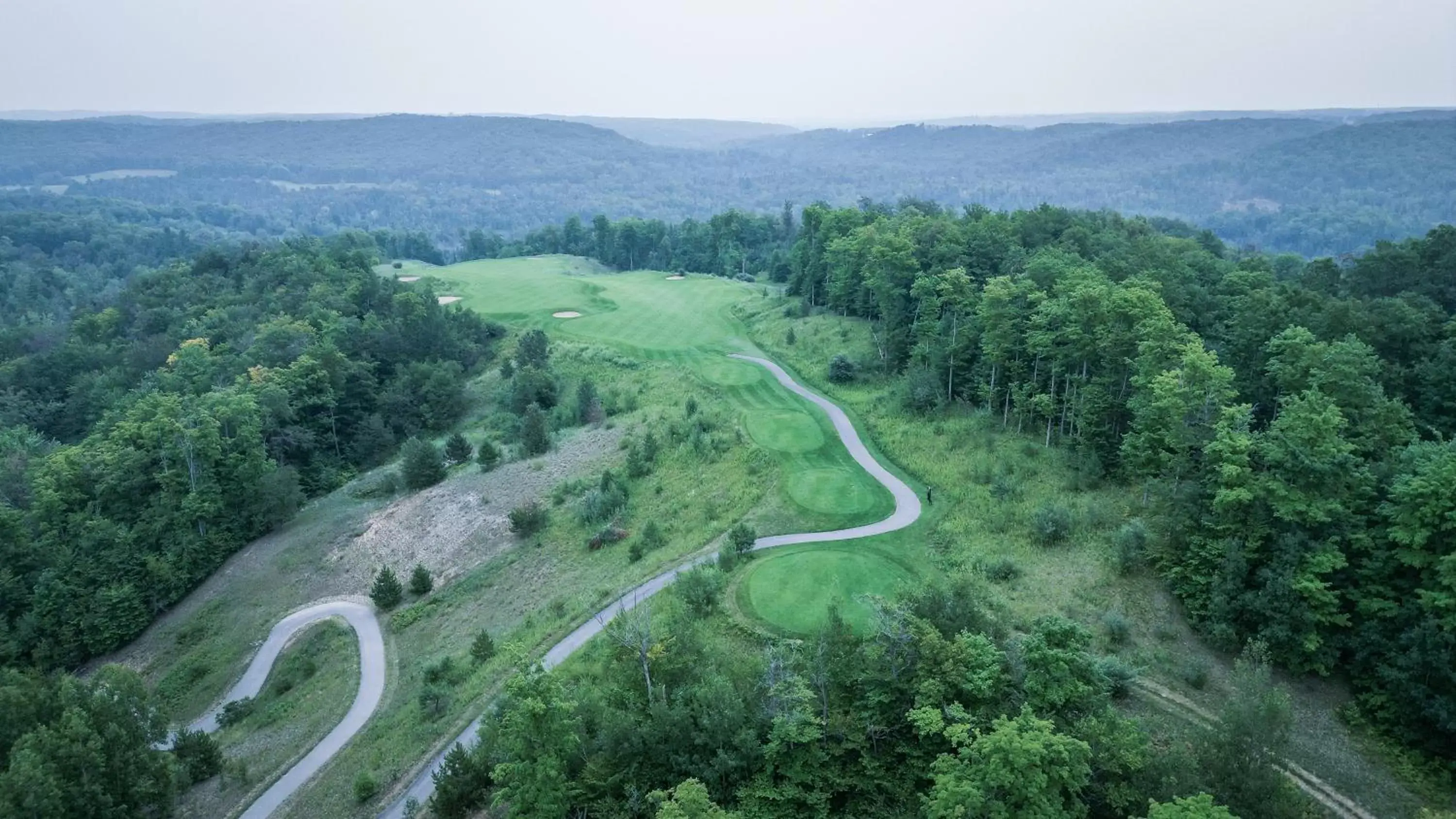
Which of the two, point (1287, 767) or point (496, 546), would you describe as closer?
point (1287, 767)

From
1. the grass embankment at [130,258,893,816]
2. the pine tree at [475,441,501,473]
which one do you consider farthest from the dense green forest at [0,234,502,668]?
Result: the pine tree at [475,441,501,473]

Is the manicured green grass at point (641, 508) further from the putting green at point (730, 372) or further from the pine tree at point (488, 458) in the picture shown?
the pine tree at point (488, 458)

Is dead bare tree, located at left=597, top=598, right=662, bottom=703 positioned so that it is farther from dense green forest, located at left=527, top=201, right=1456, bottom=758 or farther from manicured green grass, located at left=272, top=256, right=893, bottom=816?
dense green forest, located at left=527, top=201, right=1456, bottom=758

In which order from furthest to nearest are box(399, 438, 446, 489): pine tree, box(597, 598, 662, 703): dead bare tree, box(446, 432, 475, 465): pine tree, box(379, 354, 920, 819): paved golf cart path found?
1. box(446, 432, 475, 465): pine tree
2. box(399, 438, 446, 489): pine tree
3. box(379, 354, 920, 819): paved golf cart path
4. box(597, 598, 662, 703): dead bare tree

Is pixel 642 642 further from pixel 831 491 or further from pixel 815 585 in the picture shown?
pixel 831 491

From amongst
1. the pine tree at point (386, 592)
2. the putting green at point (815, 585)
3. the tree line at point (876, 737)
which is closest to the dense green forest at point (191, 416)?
the pine tree at point (386, 592)

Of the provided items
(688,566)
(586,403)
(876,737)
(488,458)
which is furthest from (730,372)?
(876,737)
